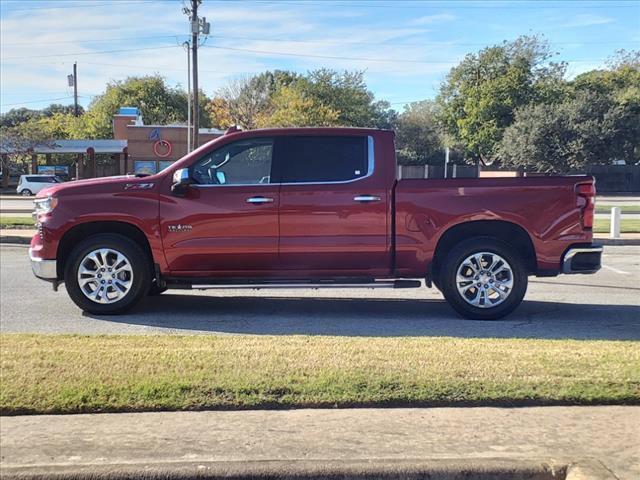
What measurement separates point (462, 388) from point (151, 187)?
165 inches

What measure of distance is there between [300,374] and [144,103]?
6626 cm

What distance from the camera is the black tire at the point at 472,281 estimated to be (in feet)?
22.9

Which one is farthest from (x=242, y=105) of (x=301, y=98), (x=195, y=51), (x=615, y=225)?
(x=615, y=225)

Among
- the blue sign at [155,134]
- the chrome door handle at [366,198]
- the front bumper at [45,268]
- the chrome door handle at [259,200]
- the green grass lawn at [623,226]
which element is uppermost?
the blue sign at [155,134]

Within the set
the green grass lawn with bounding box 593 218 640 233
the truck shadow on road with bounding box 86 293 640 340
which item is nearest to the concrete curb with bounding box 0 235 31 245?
the truck shadow on road with bounding box 86 293 640 340

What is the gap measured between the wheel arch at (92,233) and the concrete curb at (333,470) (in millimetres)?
4040

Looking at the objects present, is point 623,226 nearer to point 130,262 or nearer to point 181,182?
point 181,182

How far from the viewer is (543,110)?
44.6 meters

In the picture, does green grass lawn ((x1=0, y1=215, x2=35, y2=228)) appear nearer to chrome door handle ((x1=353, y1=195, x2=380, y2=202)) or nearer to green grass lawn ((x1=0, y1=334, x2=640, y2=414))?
green grass lawn ((x1=0, y1=334, x2=640, y2=414))

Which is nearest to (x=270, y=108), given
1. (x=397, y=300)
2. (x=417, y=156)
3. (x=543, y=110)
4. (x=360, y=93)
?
(x=360, y=93)

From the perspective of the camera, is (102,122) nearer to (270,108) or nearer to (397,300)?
(270,108)

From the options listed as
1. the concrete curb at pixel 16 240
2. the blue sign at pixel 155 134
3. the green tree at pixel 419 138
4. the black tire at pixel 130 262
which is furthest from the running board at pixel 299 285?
the green tree at pixel 419 138

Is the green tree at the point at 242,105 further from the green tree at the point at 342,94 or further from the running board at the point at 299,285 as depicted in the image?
the running board at the point at 299,285

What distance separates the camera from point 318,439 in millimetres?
3658
